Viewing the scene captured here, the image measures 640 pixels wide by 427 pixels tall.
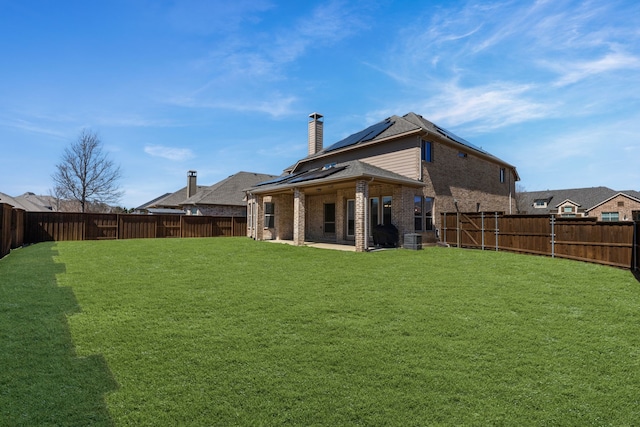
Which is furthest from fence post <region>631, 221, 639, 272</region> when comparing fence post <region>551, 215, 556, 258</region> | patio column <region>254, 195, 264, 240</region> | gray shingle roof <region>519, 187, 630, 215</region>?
gray shingle roof <region>519, 187, 630, 215</region>

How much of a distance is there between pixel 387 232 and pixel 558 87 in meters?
8.05

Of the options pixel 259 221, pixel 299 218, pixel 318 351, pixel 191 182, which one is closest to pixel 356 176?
pixel 299 218

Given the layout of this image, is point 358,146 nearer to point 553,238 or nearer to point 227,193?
point 553,238

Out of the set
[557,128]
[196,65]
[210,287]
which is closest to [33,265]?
[210,287]

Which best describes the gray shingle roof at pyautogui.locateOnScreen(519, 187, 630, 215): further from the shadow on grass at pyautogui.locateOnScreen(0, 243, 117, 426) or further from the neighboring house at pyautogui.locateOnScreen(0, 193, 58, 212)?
the neighboring house at pyautogui.locateOnScreen(0, 193, 58, 212)

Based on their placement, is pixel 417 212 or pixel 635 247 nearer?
pixel 635 247

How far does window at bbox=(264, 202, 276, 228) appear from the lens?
67.5 ft

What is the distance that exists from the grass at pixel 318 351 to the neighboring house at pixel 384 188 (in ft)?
23.4

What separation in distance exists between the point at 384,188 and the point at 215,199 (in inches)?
800

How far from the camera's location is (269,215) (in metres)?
20.7

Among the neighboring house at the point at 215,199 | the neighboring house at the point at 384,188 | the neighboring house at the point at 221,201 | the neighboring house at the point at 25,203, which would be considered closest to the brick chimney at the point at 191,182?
the neighboring house at the point at 215,199

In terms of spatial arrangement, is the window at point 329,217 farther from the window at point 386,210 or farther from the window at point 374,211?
the window at point 386,210

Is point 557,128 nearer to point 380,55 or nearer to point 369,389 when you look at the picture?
A: point 380,55

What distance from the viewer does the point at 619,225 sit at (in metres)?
9.68
